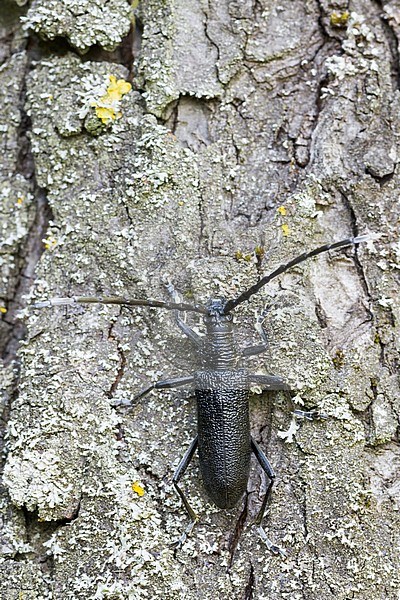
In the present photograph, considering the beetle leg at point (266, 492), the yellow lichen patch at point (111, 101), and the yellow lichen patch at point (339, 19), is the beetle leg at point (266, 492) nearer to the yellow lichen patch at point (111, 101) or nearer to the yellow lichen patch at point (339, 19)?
the yellow lichen patch at point (111, 101)

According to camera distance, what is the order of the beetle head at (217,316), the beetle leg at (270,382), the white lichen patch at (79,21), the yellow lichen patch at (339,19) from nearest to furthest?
1. the beetle leg at (270,382)
2. the beetle head at (217,316)
3. the white lichen patch at (79,21)
4. the yellow lichen patch at (339,19)

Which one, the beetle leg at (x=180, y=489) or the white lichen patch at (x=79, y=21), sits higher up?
the white lichen patch at (x=79, y=21)

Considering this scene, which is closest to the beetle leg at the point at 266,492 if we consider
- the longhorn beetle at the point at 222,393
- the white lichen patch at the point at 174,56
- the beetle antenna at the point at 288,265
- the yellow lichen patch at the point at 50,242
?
the longhorn beetle at the point at 222,393

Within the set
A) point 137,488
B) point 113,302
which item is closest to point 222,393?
point 137,488

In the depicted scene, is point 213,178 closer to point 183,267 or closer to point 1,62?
point 183,267

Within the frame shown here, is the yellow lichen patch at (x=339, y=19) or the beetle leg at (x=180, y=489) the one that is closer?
the beetle leg at (x=180, y=489)

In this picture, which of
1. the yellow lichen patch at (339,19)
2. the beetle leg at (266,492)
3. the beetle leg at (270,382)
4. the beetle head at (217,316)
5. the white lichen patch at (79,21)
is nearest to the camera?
the beetle leg at (266,492)

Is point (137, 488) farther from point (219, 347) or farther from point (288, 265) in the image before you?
point (288, 265)

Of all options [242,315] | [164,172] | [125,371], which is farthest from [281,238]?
[125,371]
